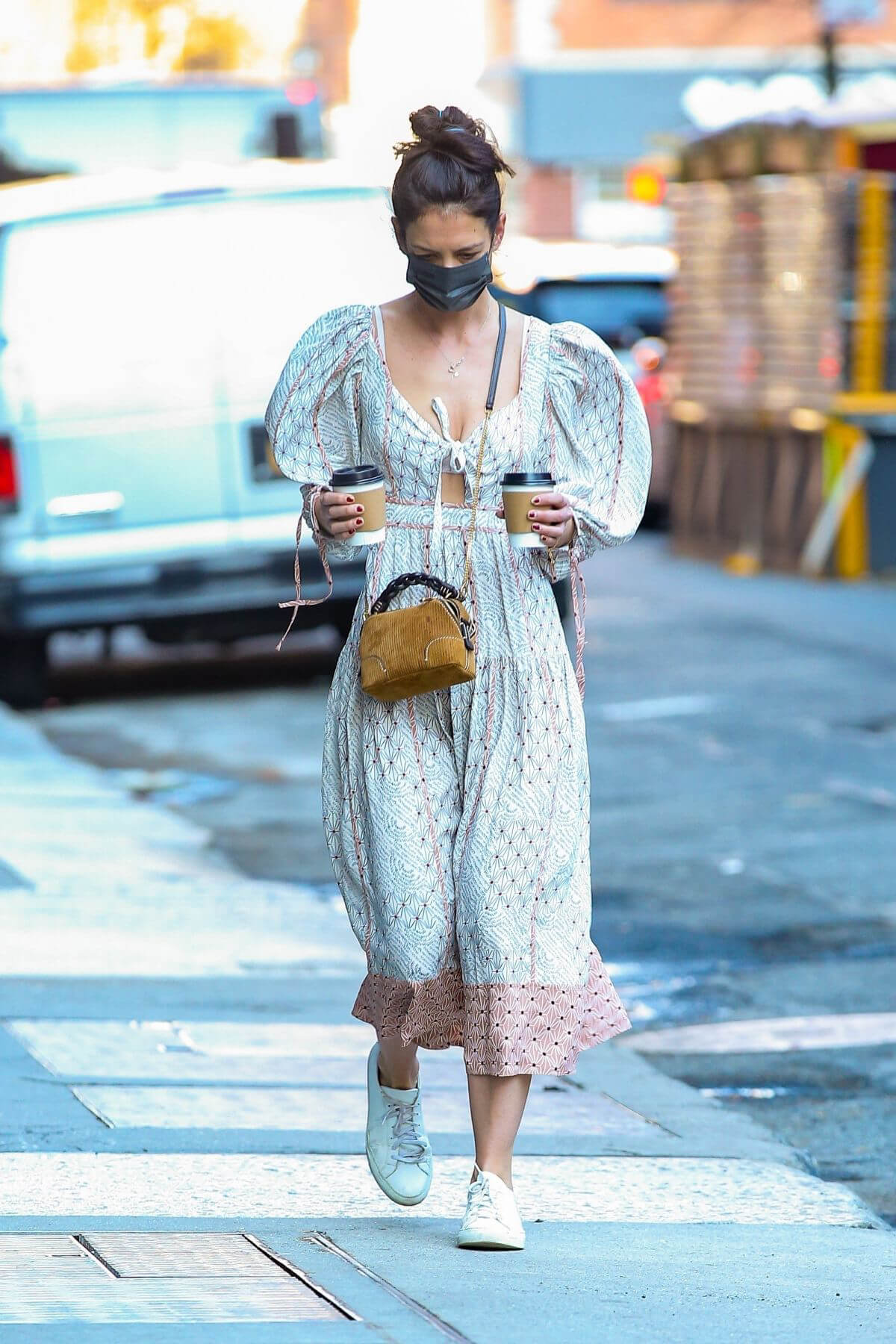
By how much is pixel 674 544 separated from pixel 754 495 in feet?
4.68

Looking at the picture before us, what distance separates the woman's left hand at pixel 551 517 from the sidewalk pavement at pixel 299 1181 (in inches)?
45.9

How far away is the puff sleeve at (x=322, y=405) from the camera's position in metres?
4.16

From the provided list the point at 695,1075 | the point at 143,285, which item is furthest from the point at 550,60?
the point at 695,1075

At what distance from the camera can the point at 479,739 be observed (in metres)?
4.05

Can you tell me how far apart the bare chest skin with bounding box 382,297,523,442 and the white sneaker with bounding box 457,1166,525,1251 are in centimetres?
125

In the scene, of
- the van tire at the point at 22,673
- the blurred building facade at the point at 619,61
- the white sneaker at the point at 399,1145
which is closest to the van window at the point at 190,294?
the van tire at the point at 22,673

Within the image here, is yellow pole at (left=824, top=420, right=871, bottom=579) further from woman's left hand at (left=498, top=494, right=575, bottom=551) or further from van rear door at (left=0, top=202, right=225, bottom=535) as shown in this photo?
woman's left hand at (left=498, top=494, right=575, bottom=551)

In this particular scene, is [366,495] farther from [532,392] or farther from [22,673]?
[22,673]

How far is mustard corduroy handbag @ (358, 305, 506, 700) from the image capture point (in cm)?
388

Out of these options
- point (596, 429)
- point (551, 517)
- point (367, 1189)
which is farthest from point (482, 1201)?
point (596, 429)

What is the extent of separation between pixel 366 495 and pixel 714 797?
5.14 metres

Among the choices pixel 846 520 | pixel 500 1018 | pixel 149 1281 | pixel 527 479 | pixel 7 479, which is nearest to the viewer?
pixel 149 1281

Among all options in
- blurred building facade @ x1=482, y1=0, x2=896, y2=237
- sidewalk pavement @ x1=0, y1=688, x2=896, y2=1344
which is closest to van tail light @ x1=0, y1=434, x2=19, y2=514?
sidewalk pavement @ x1=0, y1=688, x2=896, y2=1344

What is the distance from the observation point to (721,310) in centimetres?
1794
